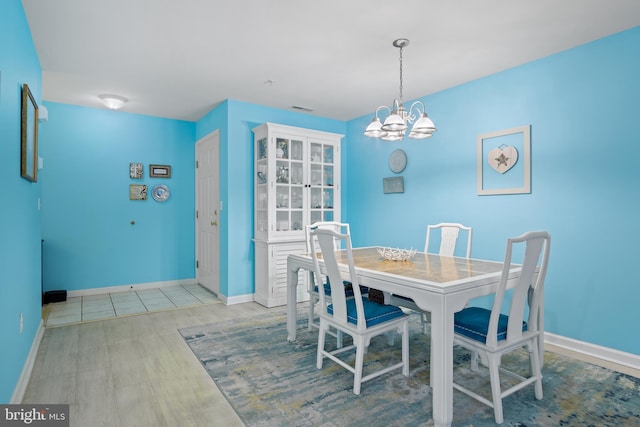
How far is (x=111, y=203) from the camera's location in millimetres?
4797

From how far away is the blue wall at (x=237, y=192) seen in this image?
429 centimetres

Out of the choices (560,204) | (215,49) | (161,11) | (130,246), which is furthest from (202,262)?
(560,204)

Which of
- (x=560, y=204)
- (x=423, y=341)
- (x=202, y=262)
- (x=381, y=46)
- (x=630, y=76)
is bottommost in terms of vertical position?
(x=423, y=341)

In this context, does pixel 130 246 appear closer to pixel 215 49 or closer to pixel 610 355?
pixel 215 49

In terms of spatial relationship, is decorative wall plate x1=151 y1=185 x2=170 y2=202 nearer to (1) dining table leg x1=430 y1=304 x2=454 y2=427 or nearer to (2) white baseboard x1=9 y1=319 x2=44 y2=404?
(2) white baseboard x1=9 y1=319 x2=44 y2=404

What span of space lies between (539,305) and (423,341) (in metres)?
1.09

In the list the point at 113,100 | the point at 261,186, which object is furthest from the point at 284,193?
the point at 113,100

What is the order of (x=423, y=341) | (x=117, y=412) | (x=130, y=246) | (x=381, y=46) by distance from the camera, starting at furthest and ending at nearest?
1. (x=130, y=246)
2. (x=423, y=341)
3. (x=381, y=46)
4. (x=117, y=412)

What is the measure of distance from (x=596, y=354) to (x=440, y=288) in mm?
1925

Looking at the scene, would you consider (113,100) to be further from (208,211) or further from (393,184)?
(393,184)

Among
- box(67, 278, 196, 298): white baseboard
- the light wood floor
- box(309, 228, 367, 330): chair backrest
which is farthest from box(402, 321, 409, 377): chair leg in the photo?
box(67, 278, 196, 298): white baseboard

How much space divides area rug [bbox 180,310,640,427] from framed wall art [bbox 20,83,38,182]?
5.93ft

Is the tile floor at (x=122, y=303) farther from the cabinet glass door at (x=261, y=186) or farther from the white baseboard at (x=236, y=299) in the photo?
the cabinet glass door at (x=261, y=186)

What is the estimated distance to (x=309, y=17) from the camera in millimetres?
2434
